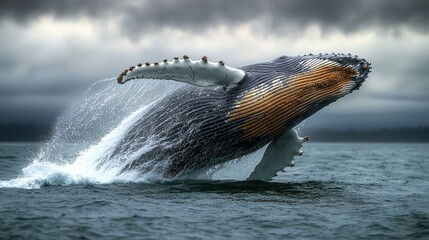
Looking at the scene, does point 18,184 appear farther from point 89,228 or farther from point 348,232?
point 348,232

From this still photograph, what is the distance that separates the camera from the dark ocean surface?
8789 millimetres

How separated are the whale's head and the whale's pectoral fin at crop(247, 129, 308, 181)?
923 millimetres

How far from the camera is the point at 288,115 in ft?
41.6

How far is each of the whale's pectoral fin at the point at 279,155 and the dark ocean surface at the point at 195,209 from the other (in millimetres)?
437

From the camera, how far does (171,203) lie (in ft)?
35.0

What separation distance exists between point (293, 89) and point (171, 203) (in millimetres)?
3591

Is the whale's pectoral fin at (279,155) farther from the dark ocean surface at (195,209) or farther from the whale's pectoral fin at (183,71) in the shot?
the whale's pectoral fin at (183,71)

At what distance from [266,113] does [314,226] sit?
11.8 feet

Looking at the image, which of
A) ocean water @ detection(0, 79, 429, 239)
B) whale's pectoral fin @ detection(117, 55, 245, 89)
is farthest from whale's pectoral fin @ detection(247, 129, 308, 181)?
whale's pectoral fin @ detection(117, 55, 245, 89)

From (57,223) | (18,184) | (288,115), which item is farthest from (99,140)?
(57,223)

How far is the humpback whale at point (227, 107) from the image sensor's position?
12.4 metres

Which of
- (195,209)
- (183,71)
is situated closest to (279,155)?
(183,71)

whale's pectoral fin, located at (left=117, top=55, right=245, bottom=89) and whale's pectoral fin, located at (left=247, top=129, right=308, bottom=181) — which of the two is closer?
whale's pectoral fin, located at (left=117, top=55, right=245, bottom=89)

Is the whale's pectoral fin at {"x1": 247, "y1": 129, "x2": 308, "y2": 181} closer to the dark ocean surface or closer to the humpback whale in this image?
the dark ocean surface
